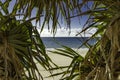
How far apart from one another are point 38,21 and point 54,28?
0.19 meters

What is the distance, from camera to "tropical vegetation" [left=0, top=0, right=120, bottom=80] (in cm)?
262

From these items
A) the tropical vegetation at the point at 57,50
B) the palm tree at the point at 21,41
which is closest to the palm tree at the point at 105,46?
the tropical vegetation at the point at 57,50

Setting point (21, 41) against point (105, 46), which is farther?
point (21, 41)

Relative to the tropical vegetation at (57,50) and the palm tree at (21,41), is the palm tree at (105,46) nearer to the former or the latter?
the tropical vegetation at (57,50)

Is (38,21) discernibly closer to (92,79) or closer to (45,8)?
(45,8)

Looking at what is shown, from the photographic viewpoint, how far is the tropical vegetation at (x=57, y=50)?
262 cm

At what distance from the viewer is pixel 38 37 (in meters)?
3.39

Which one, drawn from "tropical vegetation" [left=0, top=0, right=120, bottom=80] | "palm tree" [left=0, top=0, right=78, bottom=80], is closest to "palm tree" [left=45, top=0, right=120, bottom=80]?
"tropical vegetation" [left=0, top=0, right=120, bottom=80]

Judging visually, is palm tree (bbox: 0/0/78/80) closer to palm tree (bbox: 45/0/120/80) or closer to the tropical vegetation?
the tropical vegetation

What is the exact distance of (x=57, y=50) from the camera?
11.2 ft

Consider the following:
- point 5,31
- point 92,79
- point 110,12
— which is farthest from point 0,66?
point 110,12

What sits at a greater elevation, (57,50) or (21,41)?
(21,41)

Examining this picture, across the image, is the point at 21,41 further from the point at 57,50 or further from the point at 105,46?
the point at 105,46

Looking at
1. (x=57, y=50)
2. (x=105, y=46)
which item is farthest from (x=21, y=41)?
(x=105, y=46)
